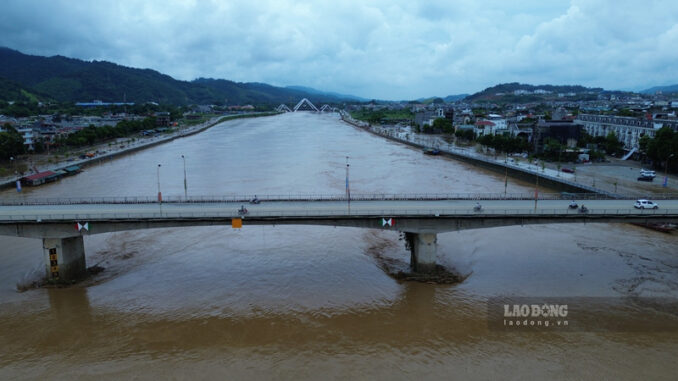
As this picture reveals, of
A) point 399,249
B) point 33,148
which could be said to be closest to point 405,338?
point 399,249

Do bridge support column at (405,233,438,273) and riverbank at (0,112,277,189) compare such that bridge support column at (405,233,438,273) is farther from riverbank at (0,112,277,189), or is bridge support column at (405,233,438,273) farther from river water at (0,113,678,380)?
riverbank at (0,112,277,189)

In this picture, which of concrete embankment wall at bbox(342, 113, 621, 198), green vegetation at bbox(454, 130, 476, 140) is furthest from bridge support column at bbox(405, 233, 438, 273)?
green vegetation at bbox(454, 130, 476, 140)

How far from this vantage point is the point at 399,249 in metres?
25.2

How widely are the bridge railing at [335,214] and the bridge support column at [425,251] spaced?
1158mm

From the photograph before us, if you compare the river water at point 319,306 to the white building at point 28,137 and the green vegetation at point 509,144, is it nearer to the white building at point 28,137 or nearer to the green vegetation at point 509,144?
the green vegetation at point 509,144

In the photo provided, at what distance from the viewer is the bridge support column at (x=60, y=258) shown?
19953 millimetres

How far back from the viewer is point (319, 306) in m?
18.8

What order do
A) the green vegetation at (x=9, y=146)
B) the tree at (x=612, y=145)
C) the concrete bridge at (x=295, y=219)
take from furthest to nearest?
the tree at (x=612, y=145) → the green vegetation at (x=9, y=146) → the concrete bridge at (x=295, y=219)

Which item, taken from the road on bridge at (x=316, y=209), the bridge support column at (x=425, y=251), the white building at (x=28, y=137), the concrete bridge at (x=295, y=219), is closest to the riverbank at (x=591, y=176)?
the road on bridge at (x=316, y=209)

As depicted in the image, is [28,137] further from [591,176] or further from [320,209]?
[591,176]

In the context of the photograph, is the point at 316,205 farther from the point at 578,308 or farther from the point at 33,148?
the point at 33,148

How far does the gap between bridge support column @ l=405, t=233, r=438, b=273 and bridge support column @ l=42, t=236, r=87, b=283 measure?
1531 cm

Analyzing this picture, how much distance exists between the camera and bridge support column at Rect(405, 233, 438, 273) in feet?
68.2

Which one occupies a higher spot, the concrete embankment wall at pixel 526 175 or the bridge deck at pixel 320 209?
the bridge deck at pixel 320 209
